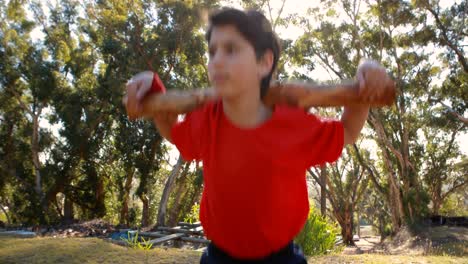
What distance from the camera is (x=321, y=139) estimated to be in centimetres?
157

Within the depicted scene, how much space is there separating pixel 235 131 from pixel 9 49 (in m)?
20.5

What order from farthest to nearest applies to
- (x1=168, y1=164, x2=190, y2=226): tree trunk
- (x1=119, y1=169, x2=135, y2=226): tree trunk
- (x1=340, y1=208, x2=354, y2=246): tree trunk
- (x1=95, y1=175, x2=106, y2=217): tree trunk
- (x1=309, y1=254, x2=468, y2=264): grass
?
(x1=340, y1=208, x2=354, y2=246): tree trunk → (x1=119, y1=169, x2=135, y2=226): tree trunk → (x1=95, y1=175, x2=106, y2=217): tree trunk → (x1=168, y1=164, x2=190, y2=226): tree trunk → (x1=309, y1=254, x2=468, y2=264): grass

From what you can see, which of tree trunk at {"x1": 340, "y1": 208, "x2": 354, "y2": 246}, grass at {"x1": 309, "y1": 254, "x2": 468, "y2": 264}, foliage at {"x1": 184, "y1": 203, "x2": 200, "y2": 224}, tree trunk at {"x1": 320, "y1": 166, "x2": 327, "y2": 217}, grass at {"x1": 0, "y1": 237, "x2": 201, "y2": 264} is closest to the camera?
grass at {"x1": 0, "y1": 237, "x2": 201, "y2": 264}

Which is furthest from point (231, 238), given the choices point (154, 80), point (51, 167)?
point (51, 167)

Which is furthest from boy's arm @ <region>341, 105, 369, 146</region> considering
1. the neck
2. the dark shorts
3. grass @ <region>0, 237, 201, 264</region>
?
→ grass @ <region>0, 237, 201, 264</region>

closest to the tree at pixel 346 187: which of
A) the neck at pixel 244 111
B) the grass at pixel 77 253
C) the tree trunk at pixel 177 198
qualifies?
the tree trunk at pixel 177 198

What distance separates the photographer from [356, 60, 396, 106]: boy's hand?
1.38 meters

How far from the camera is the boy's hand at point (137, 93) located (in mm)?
1562

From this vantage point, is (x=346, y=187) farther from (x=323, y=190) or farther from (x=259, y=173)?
(x=259, y=173)

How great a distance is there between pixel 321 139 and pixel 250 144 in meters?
0.25

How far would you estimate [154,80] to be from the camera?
1624 millimetres

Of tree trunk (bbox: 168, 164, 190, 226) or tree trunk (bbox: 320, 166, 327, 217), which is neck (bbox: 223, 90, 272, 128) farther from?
tree trunk (bbox: 320, 166, 327, 217)

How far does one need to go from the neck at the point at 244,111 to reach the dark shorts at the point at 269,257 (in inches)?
17.5

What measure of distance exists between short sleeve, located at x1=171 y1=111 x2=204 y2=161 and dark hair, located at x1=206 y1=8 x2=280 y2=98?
25 centimetres
